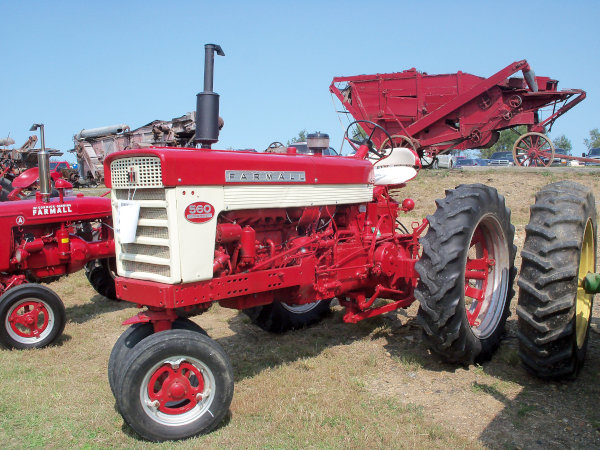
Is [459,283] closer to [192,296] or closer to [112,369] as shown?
[192,296]

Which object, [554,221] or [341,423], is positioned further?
[554,221]

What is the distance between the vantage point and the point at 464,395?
3666 millimetres

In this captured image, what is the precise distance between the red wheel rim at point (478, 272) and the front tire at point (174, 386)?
2298 mm

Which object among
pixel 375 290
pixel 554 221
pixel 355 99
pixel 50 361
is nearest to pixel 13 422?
pixel 50 361

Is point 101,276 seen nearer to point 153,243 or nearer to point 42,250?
point 42,250

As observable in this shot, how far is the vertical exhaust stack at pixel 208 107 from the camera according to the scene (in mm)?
3541

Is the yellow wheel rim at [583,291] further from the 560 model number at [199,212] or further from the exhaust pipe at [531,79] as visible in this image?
→ the exhaust pipe at [531,79]

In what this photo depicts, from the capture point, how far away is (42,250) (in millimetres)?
5535

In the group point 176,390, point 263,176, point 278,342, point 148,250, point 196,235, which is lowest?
point 278,342

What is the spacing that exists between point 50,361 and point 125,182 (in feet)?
6.98

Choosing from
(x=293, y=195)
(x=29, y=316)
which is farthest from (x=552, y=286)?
(x=29, y=316)

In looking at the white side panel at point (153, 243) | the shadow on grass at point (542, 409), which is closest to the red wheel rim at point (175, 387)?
the white side panel at point (153, 243)

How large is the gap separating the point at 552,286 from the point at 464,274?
24.4 inches

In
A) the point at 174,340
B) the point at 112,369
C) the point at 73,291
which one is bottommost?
the point at 73,291
